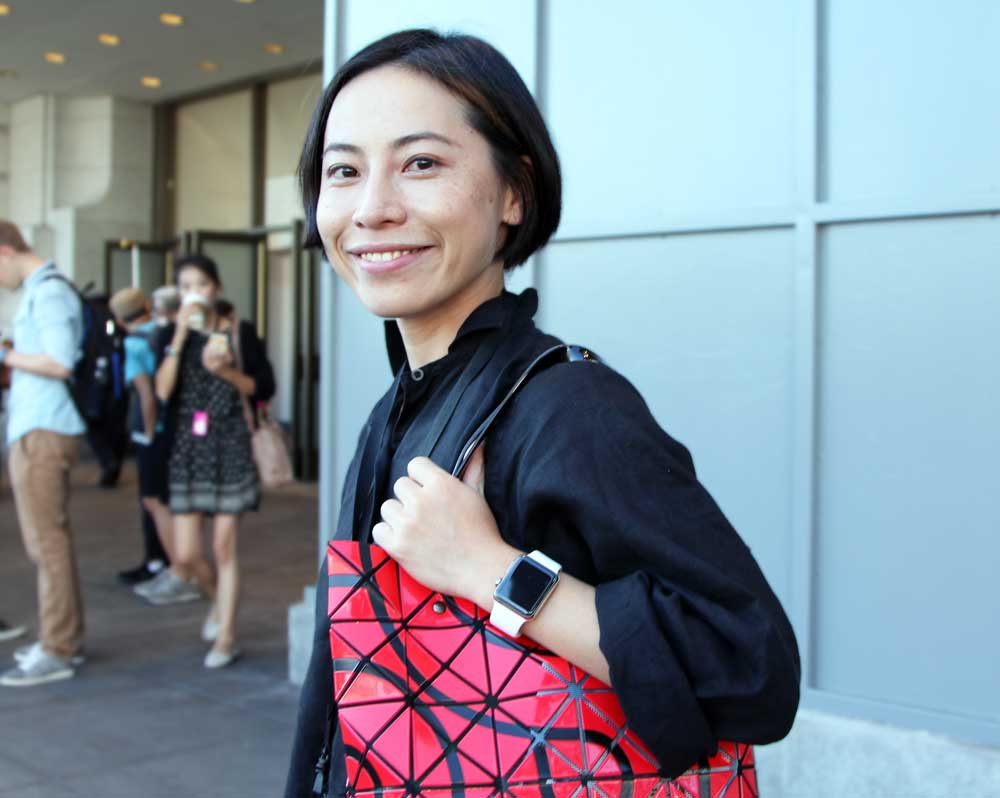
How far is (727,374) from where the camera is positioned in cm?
394

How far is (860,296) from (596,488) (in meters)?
2.70

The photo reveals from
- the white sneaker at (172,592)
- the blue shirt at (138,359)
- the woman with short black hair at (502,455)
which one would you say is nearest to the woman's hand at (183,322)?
the blue shirt at (138,359)

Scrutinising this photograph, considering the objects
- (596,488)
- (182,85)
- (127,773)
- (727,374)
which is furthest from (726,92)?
(182,85)

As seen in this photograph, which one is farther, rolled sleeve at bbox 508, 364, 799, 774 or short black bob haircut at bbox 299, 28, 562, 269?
short black bob haircut at bbox 299, 28, 562, 269

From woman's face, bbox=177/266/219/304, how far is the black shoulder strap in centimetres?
481

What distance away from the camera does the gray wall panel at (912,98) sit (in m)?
3.40

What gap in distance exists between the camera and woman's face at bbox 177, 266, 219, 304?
19.4 ft

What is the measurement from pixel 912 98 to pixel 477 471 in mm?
2725

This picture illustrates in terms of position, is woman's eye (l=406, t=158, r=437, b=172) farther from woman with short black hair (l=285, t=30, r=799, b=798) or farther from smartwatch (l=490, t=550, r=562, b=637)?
smartwatch (l=490, t=550, r=562, b=637)

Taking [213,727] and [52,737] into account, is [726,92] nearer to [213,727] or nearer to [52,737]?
[213,727]

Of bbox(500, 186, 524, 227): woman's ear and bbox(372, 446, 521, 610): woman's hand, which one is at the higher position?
bbox(500, 186, 524, 227): woman's ear

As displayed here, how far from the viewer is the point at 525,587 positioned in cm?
122

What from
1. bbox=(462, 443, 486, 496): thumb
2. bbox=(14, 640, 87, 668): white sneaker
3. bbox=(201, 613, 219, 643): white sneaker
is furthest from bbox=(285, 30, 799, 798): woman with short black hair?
bbox=(201, 613, 219, 643): white sneaker

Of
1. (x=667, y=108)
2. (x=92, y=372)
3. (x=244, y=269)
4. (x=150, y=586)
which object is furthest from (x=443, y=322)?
(x=244, y=269)
